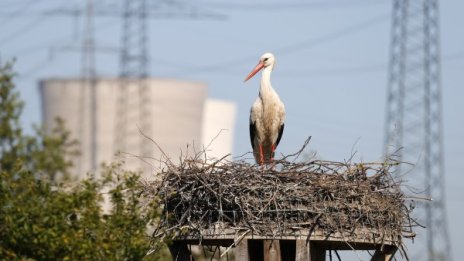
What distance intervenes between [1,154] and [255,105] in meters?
12.4

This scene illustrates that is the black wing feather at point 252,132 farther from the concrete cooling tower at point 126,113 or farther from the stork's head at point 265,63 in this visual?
the concrete cooling tower at point 126,113

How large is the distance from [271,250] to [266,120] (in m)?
4.64

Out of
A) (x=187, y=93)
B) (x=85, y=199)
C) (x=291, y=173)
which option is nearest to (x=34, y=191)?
(x=85, y=199)

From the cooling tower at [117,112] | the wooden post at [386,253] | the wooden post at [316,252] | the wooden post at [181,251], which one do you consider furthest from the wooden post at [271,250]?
the cooling tower at [117,112]

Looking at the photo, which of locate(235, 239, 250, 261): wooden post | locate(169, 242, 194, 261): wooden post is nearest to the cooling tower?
locate(169, 242, 194, 261): wooden post

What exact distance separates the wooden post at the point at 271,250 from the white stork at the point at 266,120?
14.1ft

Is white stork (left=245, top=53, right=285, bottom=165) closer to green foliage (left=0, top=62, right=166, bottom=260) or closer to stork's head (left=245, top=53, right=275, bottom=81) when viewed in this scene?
stork's head (left=245, top=53, right=275, bottom=81)

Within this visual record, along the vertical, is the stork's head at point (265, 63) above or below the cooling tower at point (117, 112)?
below

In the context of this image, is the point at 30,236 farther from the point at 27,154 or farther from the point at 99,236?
the point at 27,154

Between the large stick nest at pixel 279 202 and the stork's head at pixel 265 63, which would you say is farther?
the stork's head at pixel 265 63

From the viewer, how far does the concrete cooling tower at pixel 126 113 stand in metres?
43.8

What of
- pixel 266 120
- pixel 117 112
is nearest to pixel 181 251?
pixel 266 120

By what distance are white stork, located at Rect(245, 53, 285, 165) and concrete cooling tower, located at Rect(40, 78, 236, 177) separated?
1098 inches

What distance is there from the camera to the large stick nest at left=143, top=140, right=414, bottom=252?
9523 mm
